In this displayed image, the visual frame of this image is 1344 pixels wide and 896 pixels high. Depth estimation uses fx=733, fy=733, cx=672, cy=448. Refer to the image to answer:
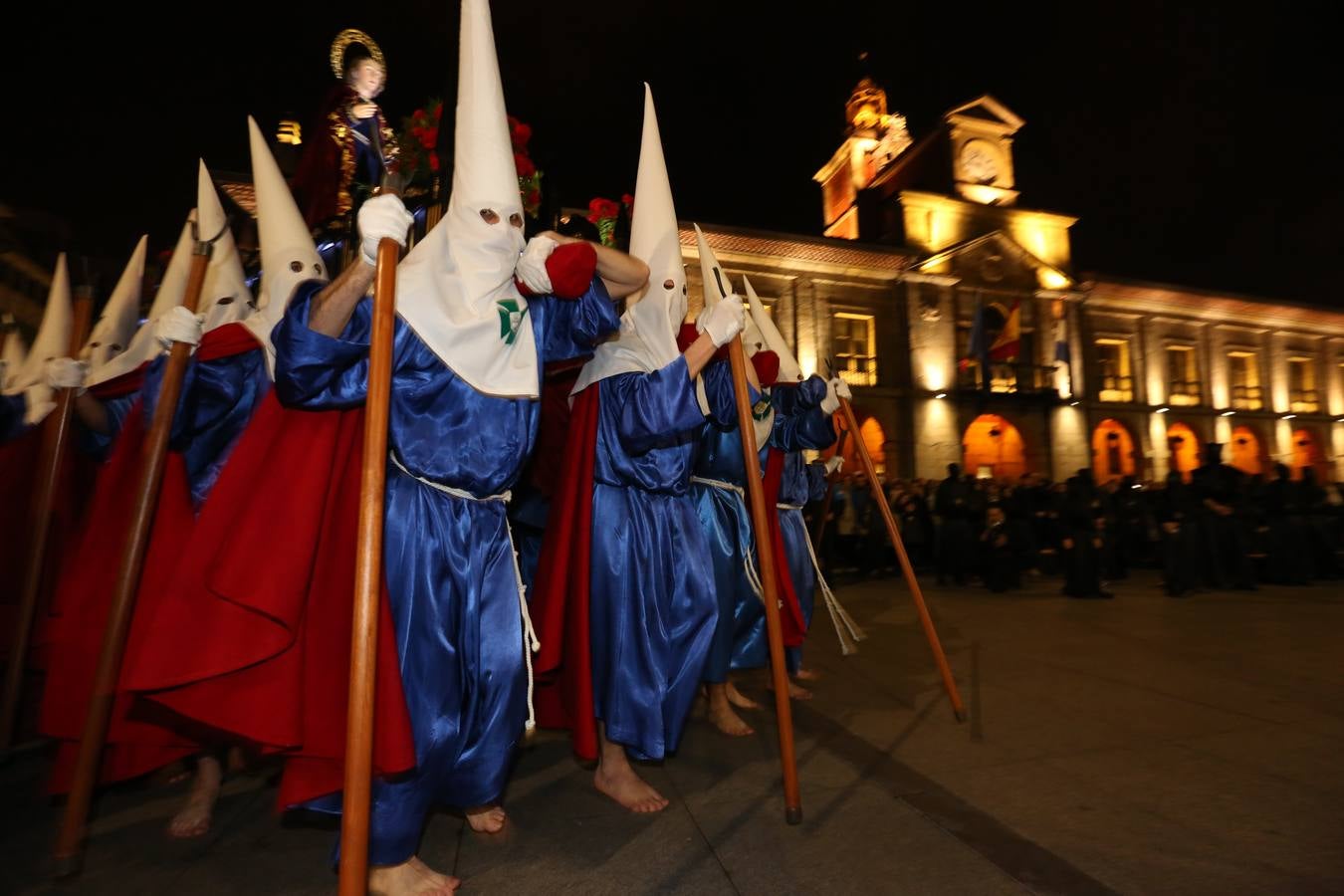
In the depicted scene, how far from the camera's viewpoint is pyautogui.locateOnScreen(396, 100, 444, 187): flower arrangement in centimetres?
309

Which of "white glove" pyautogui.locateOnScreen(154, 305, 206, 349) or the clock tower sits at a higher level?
the clock tower

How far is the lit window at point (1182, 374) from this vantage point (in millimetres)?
25516

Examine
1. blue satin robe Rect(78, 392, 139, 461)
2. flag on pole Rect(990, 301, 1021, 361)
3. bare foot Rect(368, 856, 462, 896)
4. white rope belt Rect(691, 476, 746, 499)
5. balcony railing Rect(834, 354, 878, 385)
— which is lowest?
bare foot Rect(368, 856, 462, 896)

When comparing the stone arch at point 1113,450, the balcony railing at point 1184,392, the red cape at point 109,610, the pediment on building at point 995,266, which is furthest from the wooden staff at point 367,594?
the balcony railing at point 1184,392

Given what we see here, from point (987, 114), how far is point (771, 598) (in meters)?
26.9

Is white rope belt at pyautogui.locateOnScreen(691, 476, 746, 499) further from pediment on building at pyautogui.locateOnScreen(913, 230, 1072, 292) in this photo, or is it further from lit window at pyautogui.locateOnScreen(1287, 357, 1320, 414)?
lit window at pyautogui.locateOnScreen(1287, 357, 1320, 414)

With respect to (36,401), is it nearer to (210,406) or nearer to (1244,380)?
(210,406)

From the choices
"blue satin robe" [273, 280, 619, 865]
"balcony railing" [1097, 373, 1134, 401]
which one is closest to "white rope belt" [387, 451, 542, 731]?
"blue satin robe" [273, 280, 619, 865]

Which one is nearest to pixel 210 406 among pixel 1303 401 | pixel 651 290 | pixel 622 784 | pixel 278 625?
pixel 278 625

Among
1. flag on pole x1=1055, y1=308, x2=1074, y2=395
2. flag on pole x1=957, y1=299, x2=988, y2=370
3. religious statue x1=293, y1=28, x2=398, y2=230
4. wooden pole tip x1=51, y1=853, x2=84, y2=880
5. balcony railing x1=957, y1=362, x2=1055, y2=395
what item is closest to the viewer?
wooden pole tip x1=51, y1=853, x2=84, y2=880

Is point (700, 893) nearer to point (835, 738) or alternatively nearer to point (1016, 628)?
point (835, 738)

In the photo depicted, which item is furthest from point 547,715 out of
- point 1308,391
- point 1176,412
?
point 1308,391

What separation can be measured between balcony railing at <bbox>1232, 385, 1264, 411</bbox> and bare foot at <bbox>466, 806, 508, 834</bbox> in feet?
105

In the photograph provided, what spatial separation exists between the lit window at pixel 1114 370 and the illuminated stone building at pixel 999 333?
6 cm
